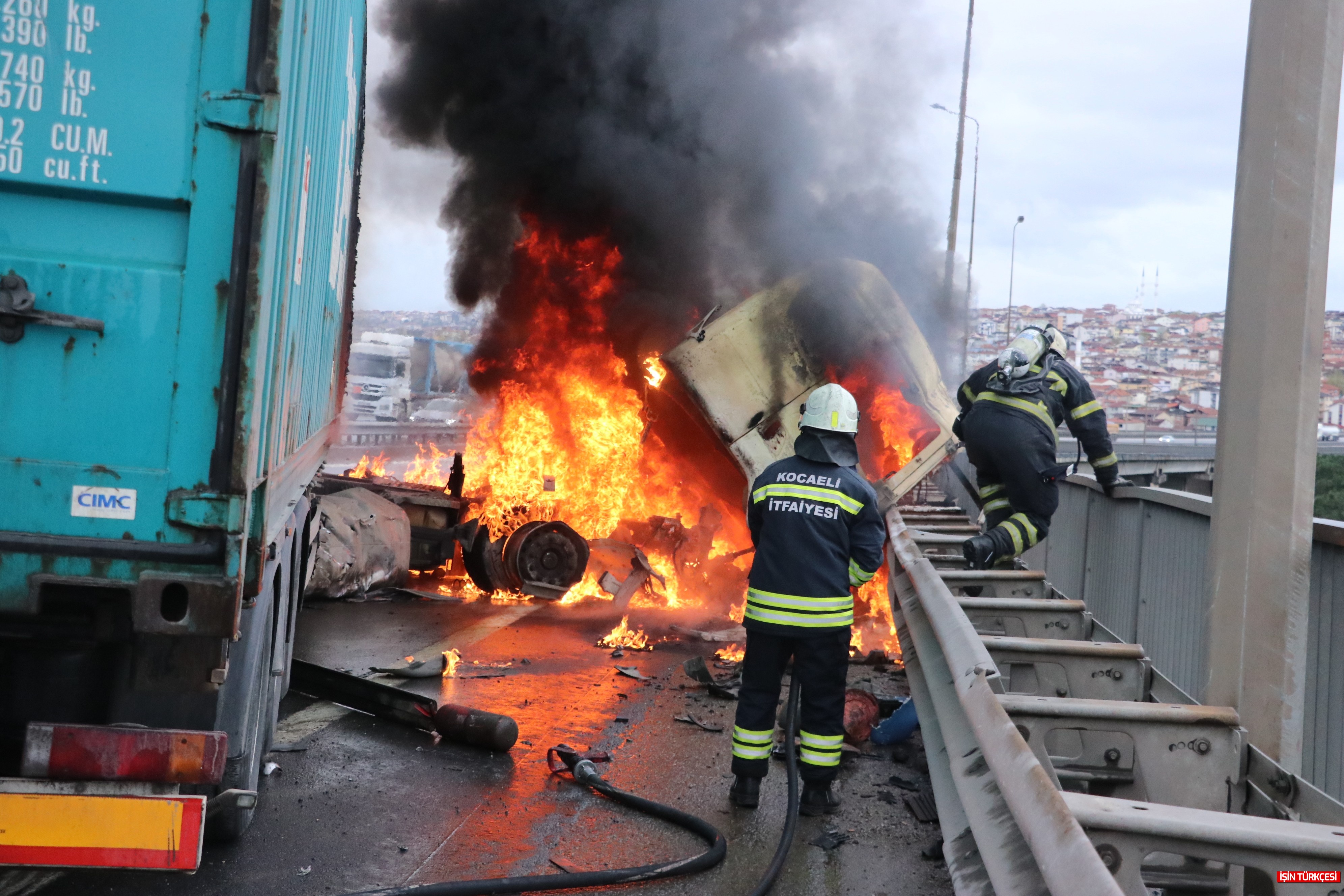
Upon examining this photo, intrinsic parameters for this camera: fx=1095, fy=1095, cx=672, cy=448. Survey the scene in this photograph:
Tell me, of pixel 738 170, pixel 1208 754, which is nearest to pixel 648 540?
pixel 738 170

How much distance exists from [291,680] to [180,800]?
366 cm

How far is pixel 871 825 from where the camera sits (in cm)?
479

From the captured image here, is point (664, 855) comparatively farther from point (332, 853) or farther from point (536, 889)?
point (332, 853)

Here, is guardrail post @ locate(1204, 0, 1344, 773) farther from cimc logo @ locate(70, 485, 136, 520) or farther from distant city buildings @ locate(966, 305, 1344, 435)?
distant city buildings @ locate(966, 305, 1344, 435)

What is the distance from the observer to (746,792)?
492 cm

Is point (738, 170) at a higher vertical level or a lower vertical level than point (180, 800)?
higher

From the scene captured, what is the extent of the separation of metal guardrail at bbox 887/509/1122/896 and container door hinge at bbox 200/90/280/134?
259 centimetres

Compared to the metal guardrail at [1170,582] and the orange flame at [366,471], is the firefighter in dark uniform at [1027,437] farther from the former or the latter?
the orange flame at [366,471]

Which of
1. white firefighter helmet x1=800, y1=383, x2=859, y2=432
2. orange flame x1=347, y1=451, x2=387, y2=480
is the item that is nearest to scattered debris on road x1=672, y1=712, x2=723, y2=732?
white firefighter helmet x1=800, y1=383, x2=859, y2=432

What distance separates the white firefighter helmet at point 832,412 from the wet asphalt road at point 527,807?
1.75 m

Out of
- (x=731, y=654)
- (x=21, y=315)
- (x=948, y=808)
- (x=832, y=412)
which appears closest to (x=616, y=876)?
(x=948, y=808)

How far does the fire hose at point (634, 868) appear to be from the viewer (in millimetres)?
3668

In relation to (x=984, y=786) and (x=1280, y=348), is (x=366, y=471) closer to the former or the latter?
(x=984, y=786)

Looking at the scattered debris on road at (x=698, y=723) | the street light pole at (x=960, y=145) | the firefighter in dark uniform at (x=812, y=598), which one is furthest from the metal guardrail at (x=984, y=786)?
the street light pole at (x=960, y=145)
